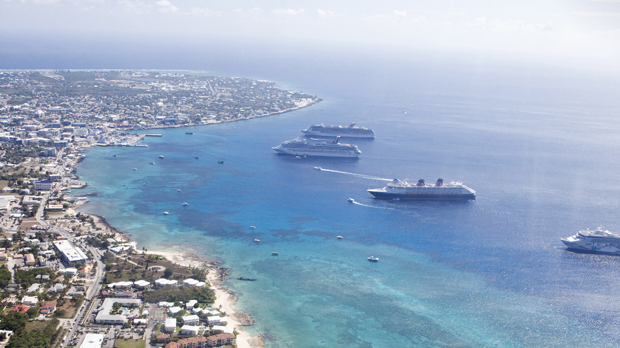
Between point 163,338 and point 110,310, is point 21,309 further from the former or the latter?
point 163,338

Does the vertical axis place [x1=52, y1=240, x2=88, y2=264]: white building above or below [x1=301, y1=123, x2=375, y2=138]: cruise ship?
below

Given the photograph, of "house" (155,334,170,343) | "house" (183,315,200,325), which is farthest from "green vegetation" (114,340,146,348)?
"house" (183,315,200,325)

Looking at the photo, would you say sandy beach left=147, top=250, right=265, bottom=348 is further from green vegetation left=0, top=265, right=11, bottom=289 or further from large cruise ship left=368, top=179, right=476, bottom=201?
large cruise ship left=368, top=179, right=476, bottom=201

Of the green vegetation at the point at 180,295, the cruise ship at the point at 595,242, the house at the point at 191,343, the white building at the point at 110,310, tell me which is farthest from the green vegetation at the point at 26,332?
the cruise ship at the point at 595,242

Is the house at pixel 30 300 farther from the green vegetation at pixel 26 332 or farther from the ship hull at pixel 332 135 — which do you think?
the ship hull at pixel 332 135

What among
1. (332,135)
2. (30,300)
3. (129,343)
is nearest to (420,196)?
(332,135)
